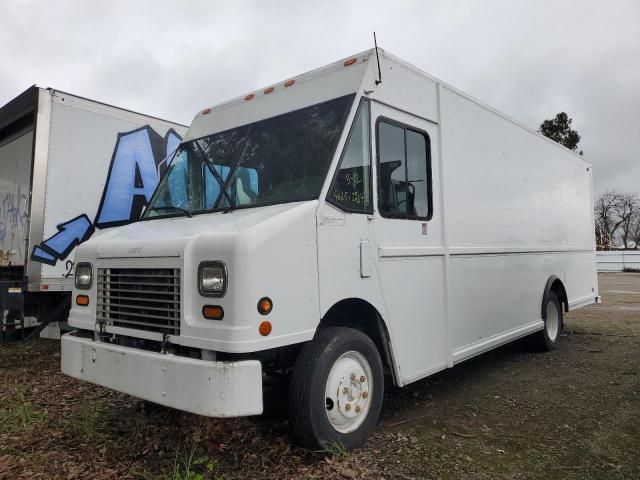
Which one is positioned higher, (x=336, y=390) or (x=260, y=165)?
(x=260, y=165)

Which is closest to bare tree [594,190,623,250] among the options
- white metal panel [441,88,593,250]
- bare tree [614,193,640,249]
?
bare tree [614,193,640,249]

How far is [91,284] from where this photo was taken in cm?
397

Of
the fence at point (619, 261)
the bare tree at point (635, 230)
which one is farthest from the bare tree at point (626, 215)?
the fence at point (619, 261)

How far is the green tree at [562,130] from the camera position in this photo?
31.9 meters

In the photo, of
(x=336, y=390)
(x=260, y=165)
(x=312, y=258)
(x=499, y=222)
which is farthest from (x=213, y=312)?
(x=499, y=222)

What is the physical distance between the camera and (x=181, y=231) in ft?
12.0

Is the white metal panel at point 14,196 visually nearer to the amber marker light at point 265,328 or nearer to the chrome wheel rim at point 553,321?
the amber marker light at point 265,328

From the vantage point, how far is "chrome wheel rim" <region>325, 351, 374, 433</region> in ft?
11.6

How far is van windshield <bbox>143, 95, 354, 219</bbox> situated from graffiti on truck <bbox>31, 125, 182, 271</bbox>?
7.87 ft

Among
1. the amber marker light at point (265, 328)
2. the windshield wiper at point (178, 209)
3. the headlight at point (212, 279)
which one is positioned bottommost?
the amber marker light at point (265, 328)

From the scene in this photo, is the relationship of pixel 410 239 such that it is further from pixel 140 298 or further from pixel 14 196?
pixel 14 196

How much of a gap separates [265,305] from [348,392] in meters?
1.03

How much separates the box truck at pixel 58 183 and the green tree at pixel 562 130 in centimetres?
2980

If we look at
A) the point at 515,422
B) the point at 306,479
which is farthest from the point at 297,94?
the point at 515,422
